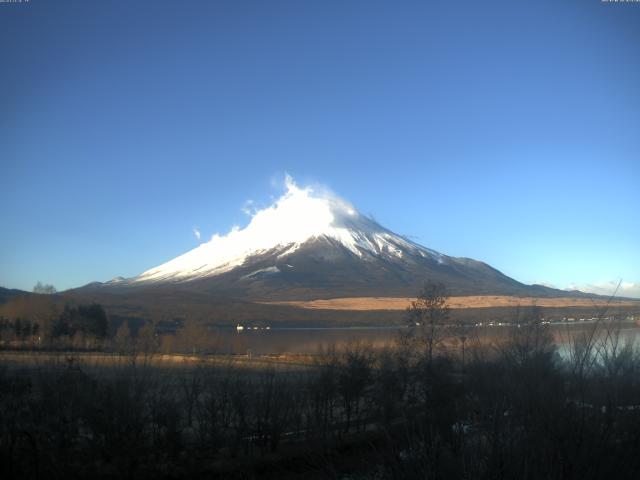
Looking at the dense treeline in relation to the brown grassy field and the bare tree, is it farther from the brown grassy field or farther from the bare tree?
the brown grassy field

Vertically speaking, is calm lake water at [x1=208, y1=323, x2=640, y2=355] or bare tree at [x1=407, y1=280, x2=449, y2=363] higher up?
bare tree at [x1=407, y1=280, x2=449, y2=363]

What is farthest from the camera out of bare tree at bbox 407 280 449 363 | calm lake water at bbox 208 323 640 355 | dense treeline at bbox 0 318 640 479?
bare tree at bbox 407 280 449 363

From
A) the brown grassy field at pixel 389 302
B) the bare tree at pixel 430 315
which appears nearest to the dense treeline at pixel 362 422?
the bare tree at pixel 430 315

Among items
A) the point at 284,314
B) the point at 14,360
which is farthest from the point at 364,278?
the point at 14,360

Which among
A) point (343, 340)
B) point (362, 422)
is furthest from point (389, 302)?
point (362, 422)

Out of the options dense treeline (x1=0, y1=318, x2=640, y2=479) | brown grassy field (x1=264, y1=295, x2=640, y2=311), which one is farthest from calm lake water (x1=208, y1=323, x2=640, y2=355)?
brown grassy field (x1=264, y1=295, x2=640, y2=311)

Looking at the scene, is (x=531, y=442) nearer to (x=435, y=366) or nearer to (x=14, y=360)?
(x=435, y=366)

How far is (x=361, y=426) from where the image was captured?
63.3 ft

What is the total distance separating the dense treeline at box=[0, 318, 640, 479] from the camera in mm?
4418

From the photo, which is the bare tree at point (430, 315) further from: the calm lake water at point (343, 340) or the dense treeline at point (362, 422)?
the dense treeline at point (362, 422)

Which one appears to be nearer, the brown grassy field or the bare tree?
the bare tree

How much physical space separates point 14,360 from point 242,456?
19.0 metres

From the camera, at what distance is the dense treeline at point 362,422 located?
4418 mm

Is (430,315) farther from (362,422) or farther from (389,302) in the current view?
(389,302)
